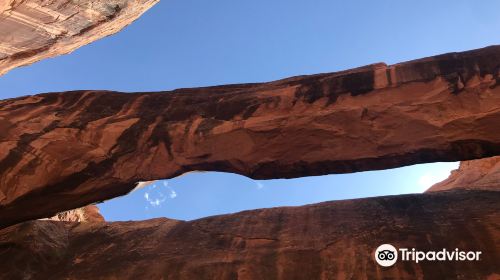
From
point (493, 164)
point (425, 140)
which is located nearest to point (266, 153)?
point (425, 140)

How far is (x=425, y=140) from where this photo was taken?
10.6 m

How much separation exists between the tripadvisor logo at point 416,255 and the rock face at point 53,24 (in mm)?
15794

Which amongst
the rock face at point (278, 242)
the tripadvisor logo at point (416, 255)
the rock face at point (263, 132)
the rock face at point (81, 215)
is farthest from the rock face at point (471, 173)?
the rock face at point (81, 215)

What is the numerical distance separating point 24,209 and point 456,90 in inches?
424

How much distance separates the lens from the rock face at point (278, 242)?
977cm

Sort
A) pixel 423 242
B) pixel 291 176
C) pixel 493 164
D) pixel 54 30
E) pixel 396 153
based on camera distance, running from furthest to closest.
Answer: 1. pixel 54 30
2. pixel 493 164
3. pixel 291 176
4. pixel 396 153
5. pixel 423 242

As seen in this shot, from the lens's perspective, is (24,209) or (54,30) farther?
(54,30)

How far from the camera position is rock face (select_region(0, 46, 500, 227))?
10695 millimetres

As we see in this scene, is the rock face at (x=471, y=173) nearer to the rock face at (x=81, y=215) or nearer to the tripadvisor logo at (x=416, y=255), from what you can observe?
the tripadvisor logo at (x=416, y=255)

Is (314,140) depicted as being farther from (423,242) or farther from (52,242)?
(52,242)

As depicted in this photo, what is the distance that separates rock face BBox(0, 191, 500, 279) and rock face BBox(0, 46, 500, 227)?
120 centimetres

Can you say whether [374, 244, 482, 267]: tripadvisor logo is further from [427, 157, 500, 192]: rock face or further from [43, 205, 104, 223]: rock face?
[43, 205, 104, 223]: rock face

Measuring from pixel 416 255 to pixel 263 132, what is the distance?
4303 mm

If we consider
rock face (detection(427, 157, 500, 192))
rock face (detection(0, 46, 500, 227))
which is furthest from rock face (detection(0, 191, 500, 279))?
rock face (detection(427, 157, 500, 192))
